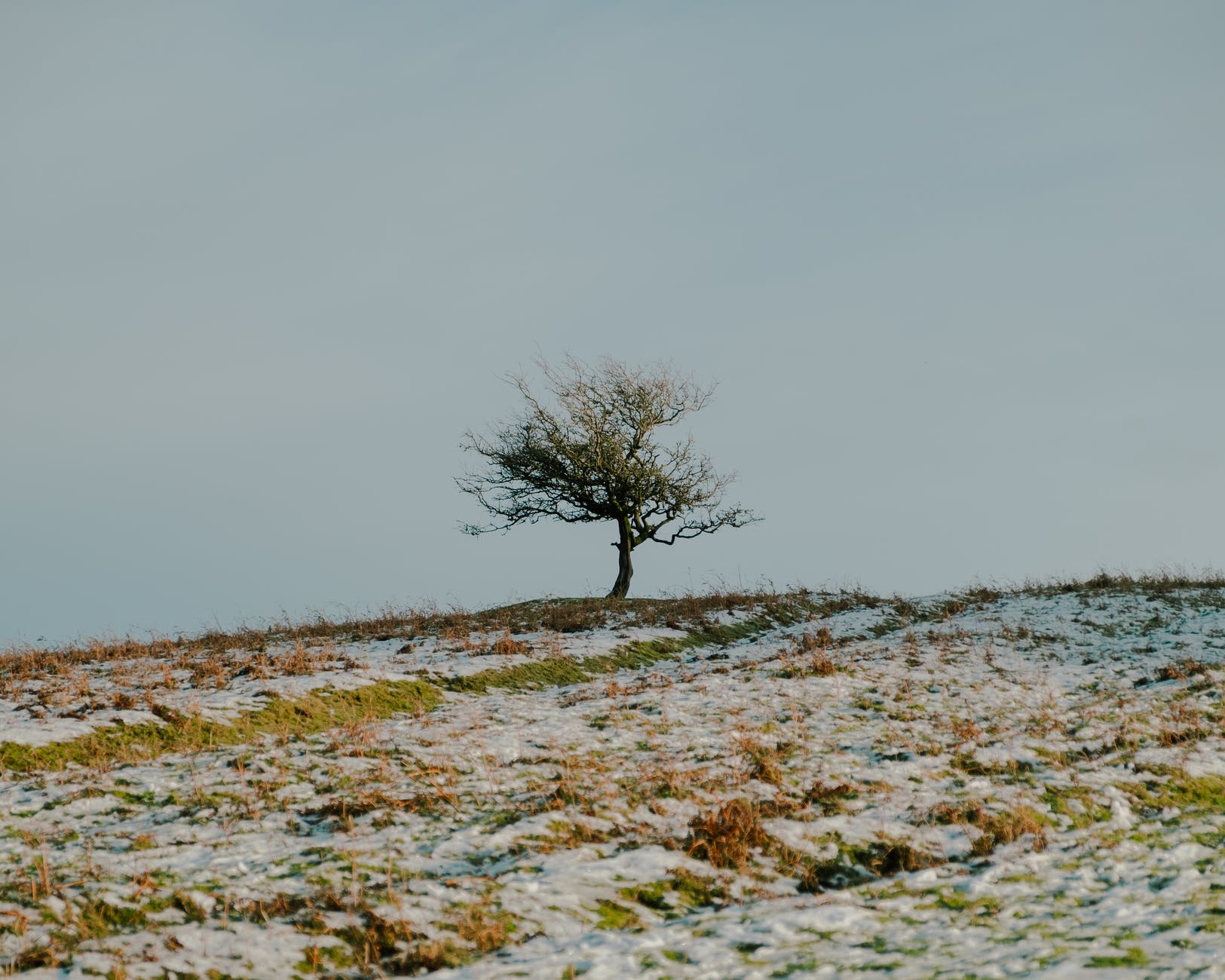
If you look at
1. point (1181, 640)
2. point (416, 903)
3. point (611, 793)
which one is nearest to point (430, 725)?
point (611, 793)

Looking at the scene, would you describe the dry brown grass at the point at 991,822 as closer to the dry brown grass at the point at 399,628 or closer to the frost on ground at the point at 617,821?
the frost on ground at the point at 617,821

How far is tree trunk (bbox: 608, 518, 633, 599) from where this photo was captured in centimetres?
3853

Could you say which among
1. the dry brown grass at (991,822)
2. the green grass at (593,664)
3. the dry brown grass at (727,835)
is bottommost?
the dry brown grass at (991,822)

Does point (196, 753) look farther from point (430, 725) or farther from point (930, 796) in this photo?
point (930, 796)

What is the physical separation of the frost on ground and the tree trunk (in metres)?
20.0

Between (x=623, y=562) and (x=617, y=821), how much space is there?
3016 cm

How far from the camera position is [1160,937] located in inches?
270

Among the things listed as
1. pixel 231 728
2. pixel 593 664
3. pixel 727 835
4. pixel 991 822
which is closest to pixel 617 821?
pixel 727 835

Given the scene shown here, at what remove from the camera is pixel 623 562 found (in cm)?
3941

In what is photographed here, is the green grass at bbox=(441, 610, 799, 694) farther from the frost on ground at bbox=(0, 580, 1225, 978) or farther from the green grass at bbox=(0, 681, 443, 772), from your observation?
the green grass at bbox=(0, 681, 443, 772)

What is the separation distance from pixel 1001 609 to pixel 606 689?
14620mm

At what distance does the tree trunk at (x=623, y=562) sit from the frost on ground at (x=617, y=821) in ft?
65.7

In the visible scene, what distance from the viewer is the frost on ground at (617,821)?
6.82 metres

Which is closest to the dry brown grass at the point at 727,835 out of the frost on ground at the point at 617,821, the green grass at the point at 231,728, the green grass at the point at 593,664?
→ the frost on ground at the point at 617,821
